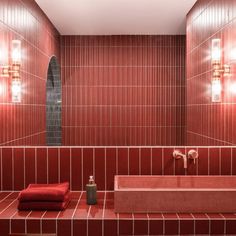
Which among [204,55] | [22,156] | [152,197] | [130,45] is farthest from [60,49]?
[152,197]

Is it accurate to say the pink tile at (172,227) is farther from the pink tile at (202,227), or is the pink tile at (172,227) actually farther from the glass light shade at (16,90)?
the glass light shade at (16,90)

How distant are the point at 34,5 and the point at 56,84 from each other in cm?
59

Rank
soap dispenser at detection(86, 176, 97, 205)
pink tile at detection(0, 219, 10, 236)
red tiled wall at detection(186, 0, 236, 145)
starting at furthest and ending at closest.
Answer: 1. red tiled wall at detection(186, 0, 236, 145)
2. soap dispenser at detection(86, 176, 97, 205)
3. pink tile at detection(0, 219, 10, 236)

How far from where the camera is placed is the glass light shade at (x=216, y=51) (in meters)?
2.55

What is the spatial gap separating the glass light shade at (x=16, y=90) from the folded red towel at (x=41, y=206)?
773mm

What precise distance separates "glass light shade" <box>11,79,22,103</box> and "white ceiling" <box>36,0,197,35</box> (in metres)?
0.47

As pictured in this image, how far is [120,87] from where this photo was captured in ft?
8.26

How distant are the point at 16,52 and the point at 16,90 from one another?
0.27 m

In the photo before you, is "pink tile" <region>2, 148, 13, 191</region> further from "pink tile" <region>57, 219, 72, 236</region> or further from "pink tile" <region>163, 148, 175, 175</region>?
"pink tile" <region>163, 148, 175, 175</region>

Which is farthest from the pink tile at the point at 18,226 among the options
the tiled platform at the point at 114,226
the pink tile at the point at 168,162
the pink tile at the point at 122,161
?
the pink tile at the point at 168,162

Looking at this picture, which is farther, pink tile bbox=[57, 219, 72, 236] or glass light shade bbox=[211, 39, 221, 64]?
glass light shade bbox=[211, 39, 221, 64]

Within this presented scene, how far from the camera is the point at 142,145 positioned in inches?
99.7

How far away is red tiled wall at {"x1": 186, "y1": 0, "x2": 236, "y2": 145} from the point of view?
2.48 m

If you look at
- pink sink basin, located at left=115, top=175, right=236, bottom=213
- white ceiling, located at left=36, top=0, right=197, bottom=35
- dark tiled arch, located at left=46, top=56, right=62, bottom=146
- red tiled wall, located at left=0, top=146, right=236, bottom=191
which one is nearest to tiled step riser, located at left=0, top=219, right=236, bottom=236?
pink sink basin, located at left=115, top=175, right=236, bottom=213
